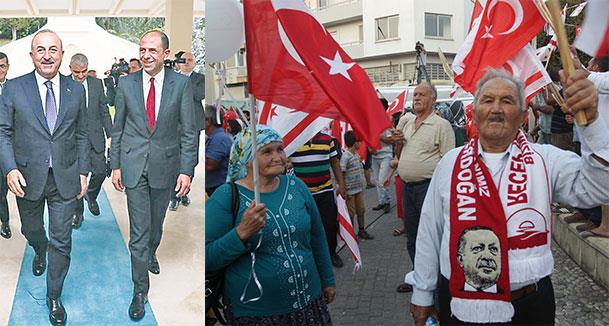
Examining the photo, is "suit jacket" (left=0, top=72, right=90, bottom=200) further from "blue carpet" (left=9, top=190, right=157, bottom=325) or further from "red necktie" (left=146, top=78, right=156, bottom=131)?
"red necktie" (left=146, top=78, right=156, bottom=131)

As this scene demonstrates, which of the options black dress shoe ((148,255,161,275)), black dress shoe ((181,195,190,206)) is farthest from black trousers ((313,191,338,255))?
black dress shoe ((148,255,161,275))

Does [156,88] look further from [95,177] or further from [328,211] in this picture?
[328,211]

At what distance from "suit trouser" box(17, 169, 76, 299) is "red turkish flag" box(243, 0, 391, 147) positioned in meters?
1.61

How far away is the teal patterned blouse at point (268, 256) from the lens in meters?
3.03

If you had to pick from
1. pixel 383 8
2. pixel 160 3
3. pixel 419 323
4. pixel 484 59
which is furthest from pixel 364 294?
pixel 383 8

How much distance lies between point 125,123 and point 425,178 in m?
2.30

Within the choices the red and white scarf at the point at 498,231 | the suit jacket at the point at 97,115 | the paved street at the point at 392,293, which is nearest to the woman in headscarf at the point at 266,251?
the red and white scarf at the point at 498,231

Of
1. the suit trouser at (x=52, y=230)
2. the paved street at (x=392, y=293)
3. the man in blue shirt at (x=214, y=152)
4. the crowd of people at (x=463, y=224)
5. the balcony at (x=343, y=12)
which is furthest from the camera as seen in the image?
the balcony at (x=343, y=12)

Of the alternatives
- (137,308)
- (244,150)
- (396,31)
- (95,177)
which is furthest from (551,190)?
(396,31)

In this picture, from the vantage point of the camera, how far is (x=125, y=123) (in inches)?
158

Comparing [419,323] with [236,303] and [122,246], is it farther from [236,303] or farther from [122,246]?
[122,246]

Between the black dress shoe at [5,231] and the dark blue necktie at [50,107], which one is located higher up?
the dark blue necktie at [50,107]

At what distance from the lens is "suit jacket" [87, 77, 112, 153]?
3980mm

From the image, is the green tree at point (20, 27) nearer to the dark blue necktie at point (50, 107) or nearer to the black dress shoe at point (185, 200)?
the dark blue necktie at point (50, 107)
